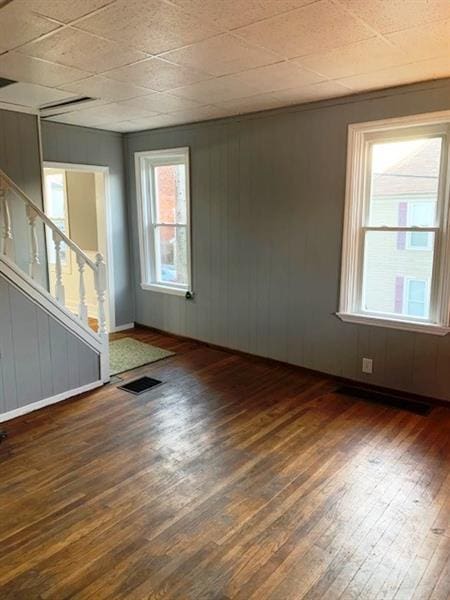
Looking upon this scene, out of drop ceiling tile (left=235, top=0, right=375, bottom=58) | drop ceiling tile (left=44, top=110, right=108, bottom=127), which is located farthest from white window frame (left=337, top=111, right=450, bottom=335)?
drop ceiling tile (left=44, top=110, right=108, bottom=127)

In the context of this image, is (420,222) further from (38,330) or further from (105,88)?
(38,330)

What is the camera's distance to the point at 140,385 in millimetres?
4094

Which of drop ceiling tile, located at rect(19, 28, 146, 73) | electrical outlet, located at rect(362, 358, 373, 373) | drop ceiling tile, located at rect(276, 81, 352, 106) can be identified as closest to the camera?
drop ceiling tile, located at rect(19, 28, 146, 73)

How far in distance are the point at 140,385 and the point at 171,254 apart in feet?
6.63

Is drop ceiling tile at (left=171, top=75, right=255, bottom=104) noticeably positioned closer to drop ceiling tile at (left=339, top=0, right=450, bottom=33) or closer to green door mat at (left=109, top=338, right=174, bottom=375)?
drop ceiling tile at (left=339, top=0, right=450, bottom=33)

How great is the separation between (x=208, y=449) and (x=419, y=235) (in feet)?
7.68

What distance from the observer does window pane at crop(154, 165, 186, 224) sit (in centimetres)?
528

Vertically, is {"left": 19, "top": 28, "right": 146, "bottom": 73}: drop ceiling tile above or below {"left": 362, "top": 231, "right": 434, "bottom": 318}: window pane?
above

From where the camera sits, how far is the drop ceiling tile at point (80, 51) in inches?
97.9

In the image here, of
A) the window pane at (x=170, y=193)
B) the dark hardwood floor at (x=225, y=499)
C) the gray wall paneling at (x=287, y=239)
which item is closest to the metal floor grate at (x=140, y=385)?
the dark hardwood floor at (x=225, y=499)

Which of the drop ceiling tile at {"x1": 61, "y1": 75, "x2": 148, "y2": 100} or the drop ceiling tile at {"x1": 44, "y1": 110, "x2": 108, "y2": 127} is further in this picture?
the drop ceiling tile at {"x1": 44, "y1": 110, "x2": 108, "y2": 127}

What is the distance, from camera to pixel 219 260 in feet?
16.2

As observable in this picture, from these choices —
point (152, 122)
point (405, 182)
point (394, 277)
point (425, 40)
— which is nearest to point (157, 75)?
point (425, 40)

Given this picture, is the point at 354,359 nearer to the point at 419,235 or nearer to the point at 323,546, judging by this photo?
the point at 419,235
